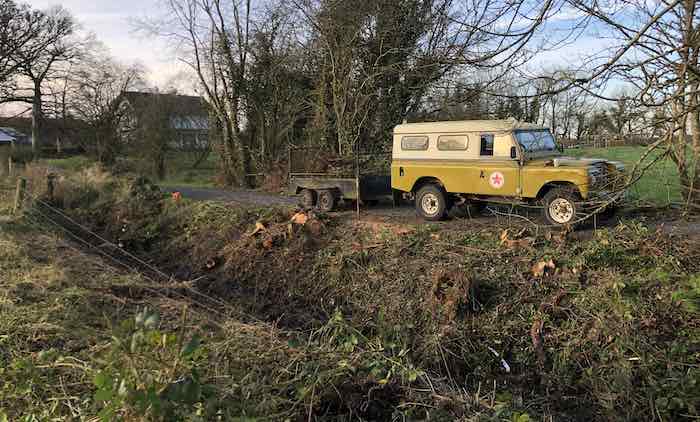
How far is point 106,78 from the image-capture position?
29969 mm

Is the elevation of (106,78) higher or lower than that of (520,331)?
higher

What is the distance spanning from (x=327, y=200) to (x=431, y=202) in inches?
126

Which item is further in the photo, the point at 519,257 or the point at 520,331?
the point at 519,257

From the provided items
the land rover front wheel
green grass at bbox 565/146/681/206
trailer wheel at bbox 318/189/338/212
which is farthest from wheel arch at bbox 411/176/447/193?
green grass at bbox 565/146/681/206

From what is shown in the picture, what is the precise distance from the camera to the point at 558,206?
885 centimetres

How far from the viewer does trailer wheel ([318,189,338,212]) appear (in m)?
12.7

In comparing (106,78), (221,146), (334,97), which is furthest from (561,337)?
(106,78)

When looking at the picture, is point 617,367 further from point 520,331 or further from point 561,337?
point 520,331

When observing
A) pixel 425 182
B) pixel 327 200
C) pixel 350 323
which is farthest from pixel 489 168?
pixel 327 200

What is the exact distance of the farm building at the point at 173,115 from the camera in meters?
27.8

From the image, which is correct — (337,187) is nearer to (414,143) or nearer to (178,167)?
(414,143)

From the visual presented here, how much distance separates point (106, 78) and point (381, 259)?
1082 inches

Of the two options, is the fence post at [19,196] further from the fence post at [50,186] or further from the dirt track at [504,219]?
the dirt track at [504,219]

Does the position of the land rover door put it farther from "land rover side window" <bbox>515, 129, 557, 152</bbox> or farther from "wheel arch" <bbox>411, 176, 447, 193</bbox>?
"wheel arch" <bbox>411, 176, 447, 193</bbox>
